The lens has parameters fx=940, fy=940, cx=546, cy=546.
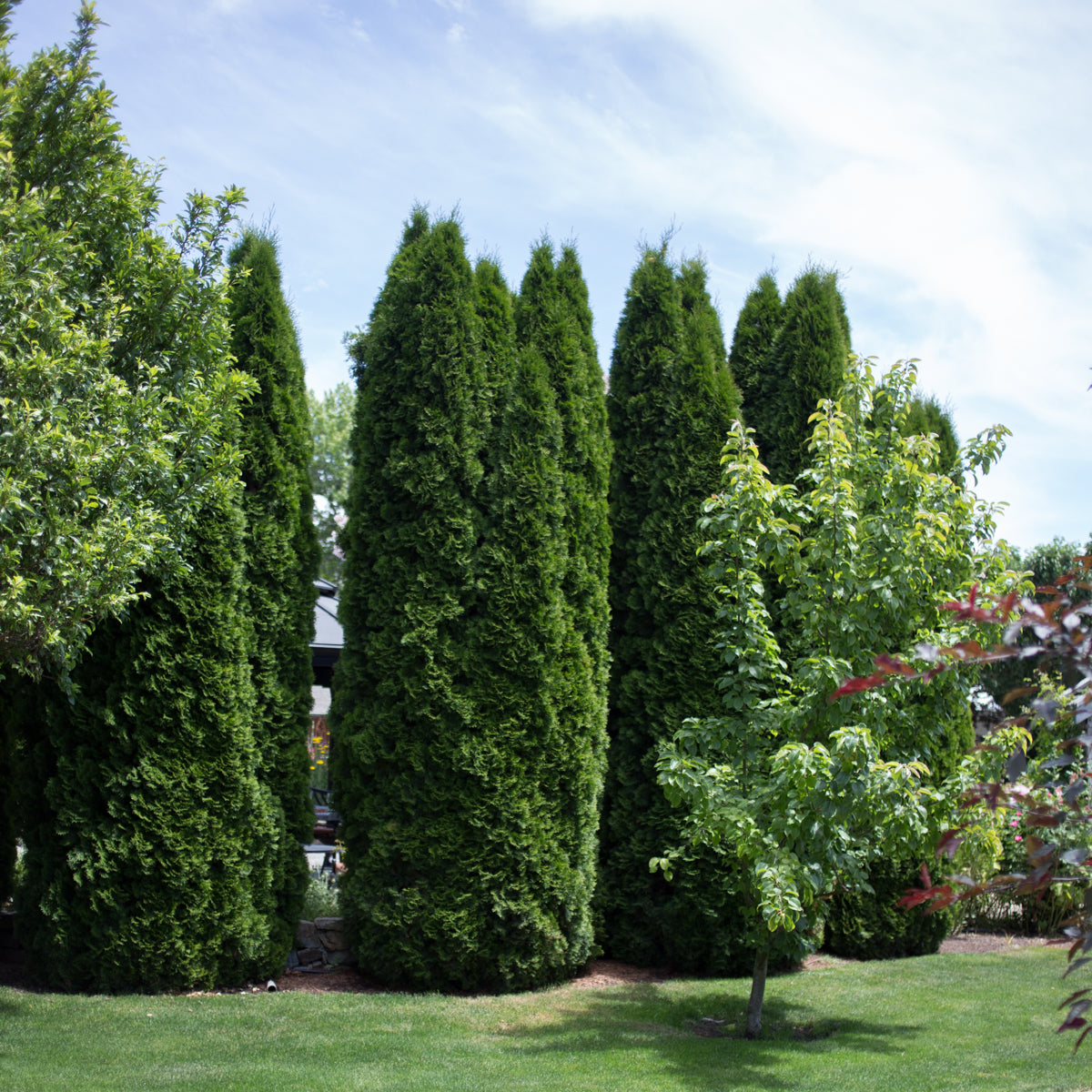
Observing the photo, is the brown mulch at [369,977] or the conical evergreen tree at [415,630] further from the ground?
the conical evergreen tree at [415,630]

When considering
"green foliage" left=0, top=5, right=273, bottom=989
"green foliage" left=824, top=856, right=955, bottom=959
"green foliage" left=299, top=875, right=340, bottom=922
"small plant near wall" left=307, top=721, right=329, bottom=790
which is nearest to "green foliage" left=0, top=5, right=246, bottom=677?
"green foliage" left=0, top=5, right=273, bottom=989

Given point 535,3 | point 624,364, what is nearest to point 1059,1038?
point 624,364

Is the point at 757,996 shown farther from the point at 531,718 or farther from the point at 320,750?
the point at 320,750

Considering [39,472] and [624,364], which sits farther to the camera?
[624,364]

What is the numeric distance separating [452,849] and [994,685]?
20.8m

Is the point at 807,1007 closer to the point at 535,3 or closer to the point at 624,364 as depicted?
the point at 624,364

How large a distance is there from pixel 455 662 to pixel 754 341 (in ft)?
15.5

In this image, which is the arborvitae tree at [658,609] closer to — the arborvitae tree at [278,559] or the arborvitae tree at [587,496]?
the arborvitae tree at [587,496]

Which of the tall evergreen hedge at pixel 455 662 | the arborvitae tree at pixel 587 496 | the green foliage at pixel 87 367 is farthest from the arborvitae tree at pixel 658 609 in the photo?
the green foliage at pixel 87 367

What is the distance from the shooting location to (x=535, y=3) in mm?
5598

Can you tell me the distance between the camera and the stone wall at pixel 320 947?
731 centimetres

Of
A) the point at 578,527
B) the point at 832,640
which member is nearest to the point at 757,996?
the point at 832,640

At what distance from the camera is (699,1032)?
20.4ft

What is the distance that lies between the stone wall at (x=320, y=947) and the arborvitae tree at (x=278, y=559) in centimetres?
50
